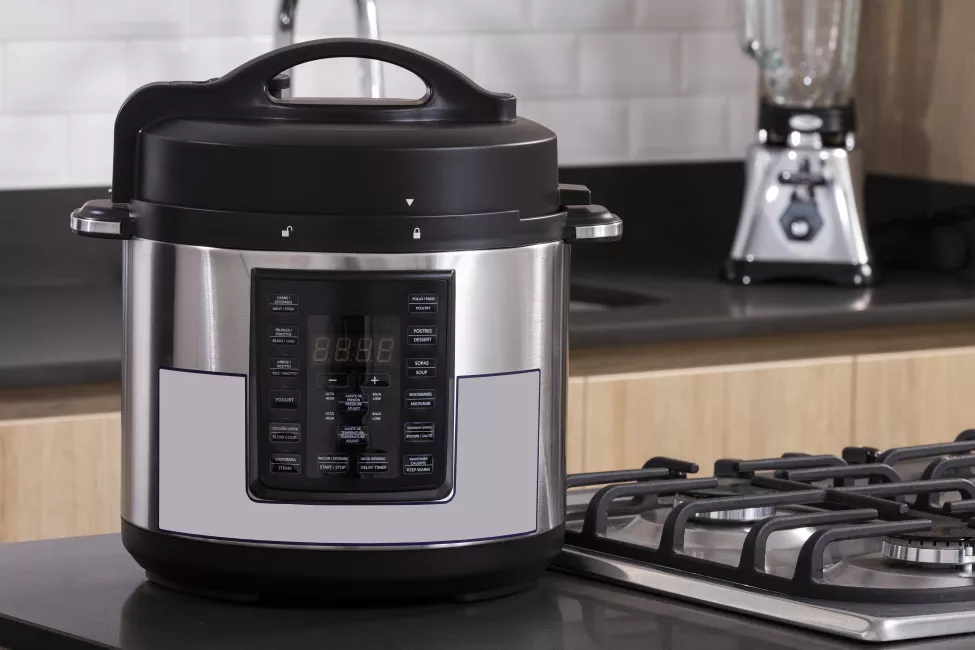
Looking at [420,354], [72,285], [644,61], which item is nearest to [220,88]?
[420,354]

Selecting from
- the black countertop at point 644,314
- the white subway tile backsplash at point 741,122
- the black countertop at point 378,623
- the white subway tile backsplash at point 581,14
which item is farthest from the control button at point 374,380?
the white subway tile backsplash at point 741,122

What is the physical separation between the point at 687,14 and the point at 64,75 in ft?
3.79

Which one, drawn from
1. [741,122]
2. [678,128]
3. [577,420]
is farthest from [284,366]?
[741,122]

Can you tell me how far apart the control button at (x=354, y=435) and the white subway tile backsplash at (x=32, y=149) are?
175cm

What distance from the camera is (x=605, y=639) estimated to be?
83cm

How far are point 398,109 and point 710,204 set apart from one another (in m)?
2.24

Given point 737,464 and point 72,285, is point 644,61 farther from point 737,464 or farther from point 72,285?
point 737,464

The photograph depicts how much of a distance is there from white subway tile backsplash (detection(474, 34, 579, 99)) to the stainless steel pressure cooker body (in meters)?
1.94

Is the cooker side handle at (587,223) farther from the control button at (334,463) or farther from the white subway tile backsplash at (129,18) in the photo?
the white subway tile backsplash at (129,18)

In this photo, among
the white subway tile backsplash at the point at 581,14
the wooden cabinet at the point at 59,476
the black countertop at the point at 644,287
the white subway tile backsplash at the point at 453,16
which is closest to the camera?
the wooden cabinet at the point at 59,476

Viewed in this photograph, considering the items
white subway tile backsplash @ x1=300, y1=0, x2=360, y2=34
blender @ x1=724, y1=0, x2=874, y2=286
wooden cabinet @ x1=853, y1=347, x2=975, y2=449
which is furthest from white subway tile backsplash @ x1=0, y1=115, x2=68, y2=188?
wooden cabinet @ x1=853, y1=347, x2=975, y2=449

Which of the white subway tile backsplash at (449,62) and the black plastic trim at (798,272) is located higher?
the white subway tile backsplash at (449,62)

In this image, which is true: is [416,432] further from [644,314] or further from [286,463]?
[644,314]

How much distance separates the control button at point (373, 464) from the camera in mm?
870
